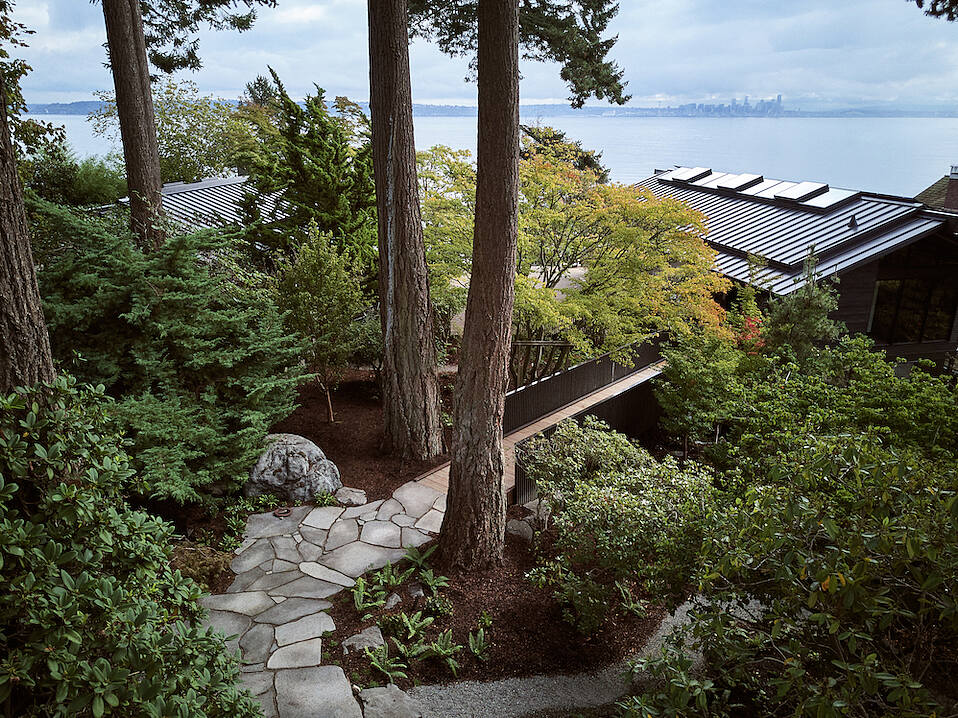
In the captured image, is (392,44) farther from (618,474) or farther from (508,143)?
(618,474)

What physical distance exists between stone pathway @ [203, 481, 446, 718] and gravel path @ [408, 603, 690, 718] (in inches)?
25.3

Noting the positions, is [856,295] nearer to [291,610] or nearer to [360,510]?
[360,510]

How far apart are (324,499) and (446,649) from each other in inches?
114

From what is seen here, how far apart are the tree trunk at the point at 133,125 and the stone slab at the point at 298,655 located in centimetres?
586

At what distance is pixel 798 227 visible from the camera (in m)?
15.9

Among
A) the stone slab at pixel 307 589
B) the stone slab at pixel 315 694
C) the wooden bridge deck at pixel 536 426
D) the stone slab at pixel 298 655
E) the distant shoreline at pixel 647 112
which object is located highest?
the distant shoreline at pixel 647 112

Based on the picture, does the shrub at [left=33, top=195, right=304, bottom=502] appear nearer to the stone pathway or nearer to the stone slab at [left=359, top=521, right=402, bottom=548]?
the stone pathway

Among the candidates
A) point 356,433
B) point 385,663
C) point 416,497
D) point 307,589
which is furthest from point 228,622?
point 356,433

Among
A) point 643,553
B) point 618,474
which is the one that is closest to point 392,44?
point 618,474

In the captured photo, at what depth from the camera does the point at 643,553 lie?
515 cm

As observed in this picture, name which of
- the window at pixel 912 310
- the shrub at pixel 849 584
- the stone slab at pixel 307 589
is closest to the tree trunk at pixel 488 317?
the stone slab at pixel 307 589

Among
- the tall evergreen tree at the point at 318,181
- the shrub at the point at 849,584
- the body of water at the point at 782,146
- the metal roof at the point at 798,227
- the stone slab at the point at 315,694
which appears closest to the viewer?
the shrub at the point at 849,584

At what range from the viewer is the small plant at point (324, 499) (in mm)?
7312

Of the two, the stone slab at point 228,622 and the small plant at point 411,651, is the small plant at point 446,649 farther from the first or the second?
the stone slab at point 228,622
